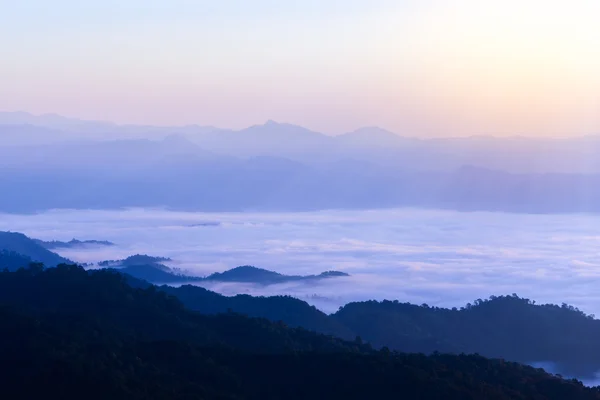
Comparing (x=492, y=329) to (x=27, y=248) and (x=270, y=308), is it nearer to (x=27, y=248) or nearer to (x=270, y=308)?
(x=270, y=308)

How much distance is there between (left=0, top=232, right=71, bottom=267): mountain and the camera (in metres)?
73.0

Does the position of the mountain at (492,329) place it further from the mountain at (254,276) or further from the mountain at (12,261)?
the mountain at (254,276)

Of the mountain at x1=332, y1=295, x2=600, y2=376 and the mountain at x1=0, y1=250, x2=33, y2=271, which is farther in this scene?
the mountain at x1=0, y1=250, x2=33, y2=271

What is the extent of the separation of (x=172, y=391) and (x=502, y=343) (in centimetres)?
2983

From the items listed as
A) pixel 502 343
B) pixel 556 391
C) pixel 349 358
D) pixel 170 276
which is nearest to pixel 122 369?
pixel 349 358

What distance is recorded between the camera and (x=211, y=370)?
26203mm

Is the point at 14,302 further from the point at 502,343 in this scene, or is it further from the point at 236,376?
the point at 502,343

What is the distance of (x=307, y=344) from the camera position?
3456 cm

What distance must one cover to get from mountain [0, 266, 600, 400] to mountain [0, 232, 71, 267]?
40.8 metres

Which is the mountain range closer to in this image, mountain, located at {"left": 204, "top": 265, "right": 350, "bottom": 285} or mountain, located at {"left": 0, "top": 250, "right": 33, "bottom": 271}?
mountain, located at {"left": 0, "top": 250, "right": 33, "bottom": 271}

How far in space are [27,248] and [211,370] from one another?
177 ft

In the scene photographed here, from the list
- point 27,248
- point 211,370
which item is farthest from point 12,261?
point 211,370

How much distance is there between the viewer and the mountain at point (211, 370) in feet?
74.7

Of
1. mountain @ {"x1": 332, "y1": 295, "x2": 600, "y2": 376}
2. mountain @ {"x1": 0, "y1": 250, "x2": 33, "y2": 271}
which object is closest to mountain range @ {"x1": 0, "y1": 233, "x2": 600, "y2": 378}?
mountain @ {"x1": 332, "y1": 295, "x2": 600, "y2": 376}
